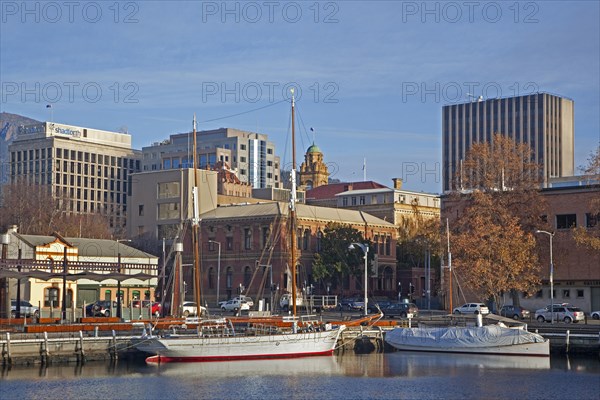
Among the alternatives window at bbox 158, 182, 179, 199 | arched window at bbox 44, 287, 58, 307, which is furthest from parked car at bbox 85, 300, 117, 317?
window at bbox 158, 182, 179, 199

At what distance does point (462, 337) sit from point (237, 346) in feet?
54.8

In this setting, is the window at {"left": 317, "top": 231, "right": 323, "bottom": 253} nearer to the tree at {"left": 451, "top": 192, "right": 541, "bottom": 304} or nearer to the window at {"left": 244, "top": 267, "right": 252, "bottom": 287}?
the window at {"left": 244, "top": 267, "right": 252, "bottom": 287}

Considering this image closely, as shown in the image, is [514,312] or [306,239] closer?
[514,312]

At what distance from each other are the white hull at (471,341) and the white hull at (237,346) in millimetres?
5899

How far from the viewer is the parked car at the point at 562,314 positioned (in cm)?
9062

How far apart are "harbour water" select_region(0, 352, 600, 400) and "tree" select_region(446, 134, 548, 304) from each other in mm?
23398

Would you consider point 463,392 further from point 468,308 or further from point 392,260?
point 392,260

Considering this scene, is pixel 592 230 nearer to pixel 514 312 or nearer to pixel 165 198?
pixel 514 312

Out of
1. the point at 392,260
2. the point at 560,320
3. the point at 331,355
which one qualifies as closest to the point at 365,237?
the point at 392,260

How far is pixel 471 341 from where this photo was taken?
74.0 metres

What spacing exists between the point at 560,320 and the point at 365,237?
5886 cm

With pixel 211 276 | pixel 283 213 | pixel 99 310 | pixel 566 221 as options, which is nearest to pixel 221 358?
pixel 99 310

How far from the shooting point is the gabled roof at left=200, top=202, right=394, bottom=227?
13900 cm

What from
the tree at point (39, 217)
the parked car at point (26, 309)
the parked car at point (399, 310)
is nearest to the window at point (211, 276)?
the tree at point (39, 217)
